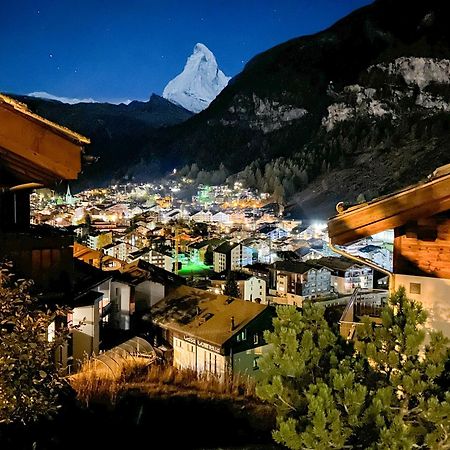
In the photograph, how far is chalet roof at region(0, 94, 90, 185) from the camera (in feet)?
9.87

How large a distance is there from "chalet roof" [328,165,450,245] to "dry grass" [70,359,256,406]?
2.87 metres

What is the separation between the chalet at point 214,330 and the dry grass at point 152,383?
6172mm

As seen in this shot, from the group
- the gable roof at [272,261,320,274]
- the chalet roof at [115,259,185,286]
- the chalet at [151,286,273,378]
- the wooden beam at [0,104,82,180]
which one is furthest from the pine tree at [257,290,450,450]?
the gable roof at [272,261,320,274]

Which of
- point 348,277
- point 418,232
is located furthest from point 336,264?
point 418,232

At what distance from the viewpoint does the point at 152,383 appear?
593 centimetres

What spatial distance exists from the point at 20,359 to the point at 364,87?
107811 millimetres

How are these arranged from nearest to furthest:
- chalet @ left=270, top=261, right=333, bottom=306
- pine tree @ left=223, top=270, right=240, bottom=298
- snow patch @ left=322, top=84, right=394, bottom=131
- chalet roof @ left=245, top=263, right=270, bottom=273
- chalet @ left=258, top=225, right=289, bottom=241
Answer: pine tree @ left=223, top=270, right=240, bottom=298 < chalet @ left=270, top=261, right=333, bottom=306 < chalet roof @ left=245, top=263, right=270, bottom=273 < chalet @ left=258, top=225, right=289, bottom=241 < snow patch @ left=322, top=84, right=394, bottom=131

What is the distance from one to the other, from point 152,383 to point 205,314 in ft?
30.5

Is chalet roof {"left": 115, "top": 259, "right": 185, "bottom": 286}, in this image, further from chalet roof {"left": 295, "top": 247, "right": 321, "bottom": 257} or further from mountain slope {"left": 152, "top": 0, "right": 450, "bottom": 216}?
mountain slope {"left": 152, "top": 0, "right": 450, "bottom": 216}

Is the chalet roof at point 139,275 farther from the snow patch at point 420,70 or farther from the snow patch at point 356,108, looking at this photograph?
the snow patch at point 420,70

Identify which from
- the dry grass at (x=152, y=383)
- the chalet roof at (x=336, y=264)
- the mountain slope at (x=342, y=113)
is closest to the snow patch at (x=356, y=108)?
the mountain slope at (x=342, y=113)

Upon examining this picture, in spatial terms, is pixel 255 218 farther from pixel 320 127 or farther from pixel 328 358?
pixel 328 358

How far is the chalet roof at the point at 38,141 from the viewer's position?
3008 millimetres

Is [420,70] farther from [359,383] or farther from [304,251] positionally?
A: [359,383]
